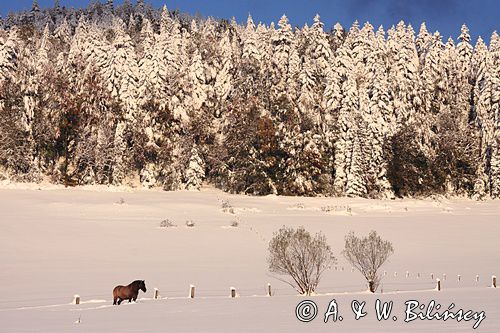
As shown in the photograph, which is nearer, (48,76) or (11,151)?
(11,151)

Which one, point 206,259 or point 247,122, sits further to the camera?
point 247,122

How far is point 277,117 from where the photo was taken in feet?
228

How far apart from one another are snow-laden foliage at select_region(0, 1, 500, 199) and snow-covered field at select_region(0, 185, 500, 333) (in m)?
11.3

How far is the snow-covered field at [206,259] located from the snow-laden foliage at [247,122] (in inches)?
447

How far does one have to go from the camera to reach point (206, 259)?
3130 cm

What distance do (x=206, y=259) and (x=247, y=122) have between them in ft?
127

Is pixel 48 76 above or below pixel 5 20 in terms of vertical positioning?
below

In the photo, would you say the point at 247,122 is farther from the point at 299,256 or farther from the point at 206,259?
the point at 299,256

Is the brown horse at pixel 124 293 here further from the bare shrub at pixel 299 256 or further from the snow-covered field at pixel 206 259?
the bare shrub at pixel 299 256

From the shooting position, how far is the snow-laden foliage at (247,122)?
2633 inches

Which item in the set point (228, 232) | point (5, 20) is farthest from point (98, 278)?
point (5, 20)

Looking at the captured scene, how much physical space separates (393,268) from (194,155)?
128ft

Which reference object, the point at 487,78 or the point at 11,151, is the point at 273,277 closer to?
the point at 11,151

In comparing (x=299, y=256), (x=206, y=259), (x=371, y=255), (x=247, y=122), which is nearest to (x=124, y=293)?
(x=299, y=256)
